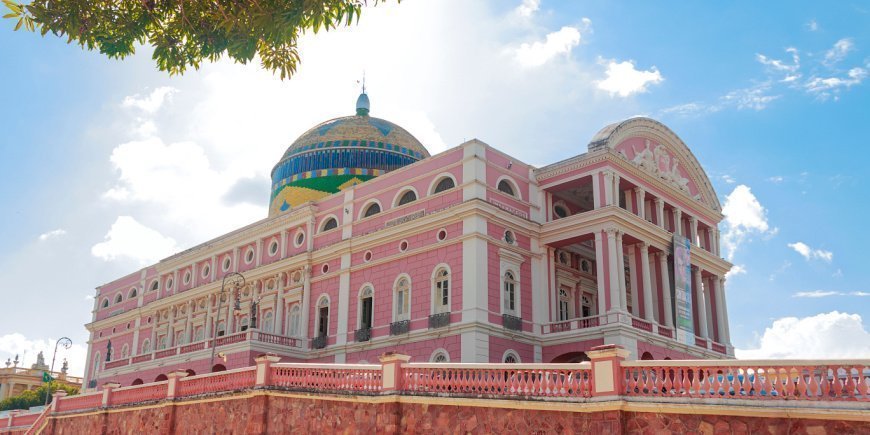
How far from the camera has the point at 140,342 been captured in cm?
4094

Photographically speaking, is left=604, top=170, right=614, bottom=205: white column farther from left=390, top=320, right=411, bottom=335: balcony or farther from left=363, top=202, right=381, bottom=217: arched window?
left=363, top=202, right=381, bottom=217: arched window

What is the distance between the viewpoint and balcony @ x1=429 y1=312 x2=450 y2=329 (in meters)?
25.2

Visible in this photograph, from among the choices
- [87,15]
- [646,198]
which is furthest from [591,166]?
[87,15]

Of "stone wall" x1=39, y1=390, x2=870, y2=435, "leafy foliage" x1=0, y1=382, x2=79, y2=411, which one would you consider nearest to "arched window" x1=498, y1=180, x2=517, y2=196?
"stone wall" x1=39, y1=390, x2=870, y2=435

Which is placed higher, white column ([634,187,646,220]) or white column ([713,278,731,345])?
Answer: white column ([634,187,646,220])

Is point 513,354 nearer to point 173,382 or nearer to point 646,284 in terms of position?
point 646,284

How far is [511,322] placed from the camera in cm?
2542

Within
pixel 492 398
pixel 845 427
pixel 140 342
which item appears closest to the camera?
pixel 845 427

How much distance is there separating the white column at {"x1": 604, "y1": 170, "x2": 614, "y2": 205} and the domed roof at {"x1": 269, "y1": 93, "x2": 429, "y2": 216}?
12.9 metres

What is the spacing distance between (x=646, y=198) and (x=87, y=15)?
23.0 m

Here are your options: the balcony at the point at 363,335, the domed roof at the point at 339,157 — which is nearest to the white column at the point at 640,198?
the balcony at the point at 363,335

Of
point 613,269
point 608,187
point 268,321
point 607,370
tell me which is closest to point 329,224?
point 268,321

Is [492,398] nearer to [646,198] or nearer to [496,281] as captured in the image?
[496,281]

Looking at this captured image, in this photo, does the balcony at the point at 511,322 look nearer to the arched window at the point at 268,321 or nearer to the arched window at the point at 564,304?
the arched window at the point at 564,304
